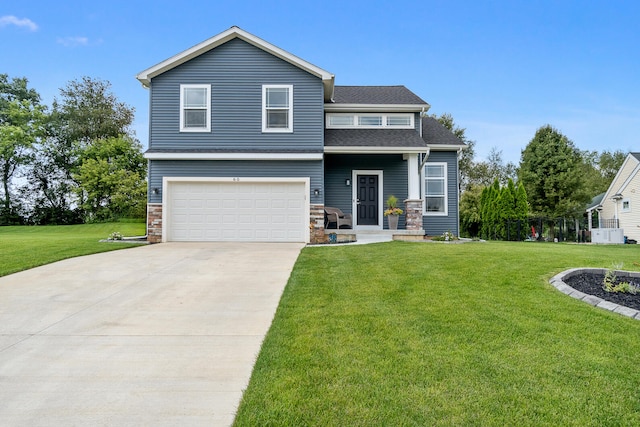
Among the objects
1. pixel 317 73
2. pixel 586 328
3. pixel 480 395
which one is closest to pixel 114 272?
pixel 480 395

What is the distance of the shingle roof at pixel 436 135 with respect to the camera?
1537cm

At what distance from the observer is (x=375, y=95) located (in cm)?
1588

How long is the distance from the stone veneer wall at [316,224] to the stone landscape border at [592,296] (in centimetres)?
759

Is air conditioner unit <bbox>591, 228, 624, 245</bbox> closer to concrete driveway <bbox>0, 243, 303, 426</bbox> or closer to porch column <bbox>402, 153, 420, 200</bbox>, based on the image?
porch column <bbox>402, 153, 420, 200</bbox>

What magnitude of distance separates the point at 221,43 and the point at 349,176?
6.34 m

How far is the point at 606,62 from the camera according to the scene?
20.4 meters

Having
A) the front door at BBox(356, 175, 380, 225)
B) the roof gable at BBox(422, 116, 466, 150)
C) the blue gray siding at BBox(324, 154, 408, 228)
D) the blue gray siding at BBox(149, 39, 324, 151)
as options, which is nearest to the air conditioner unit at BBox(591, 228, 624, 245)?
the roof gable at BBox(422, 116, 466, 150)

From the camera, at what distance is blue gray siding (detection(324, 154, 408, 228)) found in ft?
48.7

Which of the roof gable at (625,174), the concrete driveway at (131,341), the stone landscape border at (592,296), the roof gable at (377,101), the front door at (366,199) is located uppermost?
the roof gable at (377,101)

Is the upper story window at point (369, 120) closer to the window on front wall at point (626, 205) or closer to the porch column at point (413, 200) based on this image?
the porch column at point (413, 200)

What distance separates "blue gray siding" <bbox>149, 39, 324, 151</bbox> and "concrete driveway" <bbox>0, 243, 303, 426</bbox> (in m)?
6.18

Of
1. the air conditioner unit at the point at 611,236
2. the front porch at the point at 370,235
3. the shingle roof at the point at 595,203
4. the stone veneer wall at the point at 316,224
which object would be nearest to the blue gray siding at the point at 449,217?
A: the front porch at the point at 370,235

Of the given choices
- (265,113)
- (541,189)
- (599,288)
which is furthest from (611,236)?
(265,113)

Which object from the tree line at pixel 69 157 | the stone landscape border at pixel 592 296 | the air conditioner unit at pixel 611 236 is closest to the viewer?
the stone landscape border at pixel 592 296
